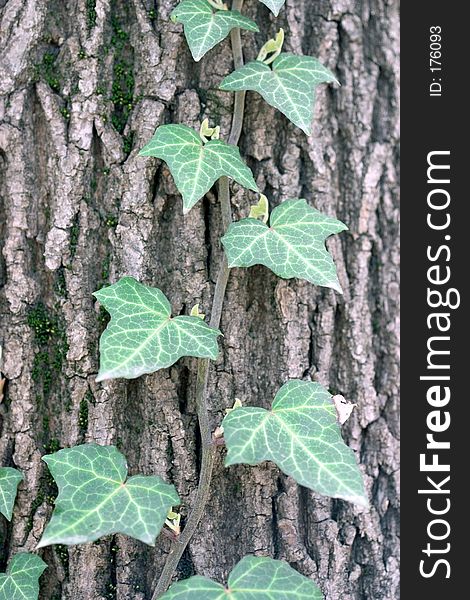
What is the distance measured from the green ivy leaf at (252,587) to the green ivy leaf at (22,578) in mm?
256

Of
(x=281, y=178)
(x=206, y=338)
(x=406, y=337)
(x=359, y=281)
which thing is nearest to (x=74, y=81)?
(x=281, y=178)

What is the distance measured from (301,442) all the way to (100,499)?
12.7 inches

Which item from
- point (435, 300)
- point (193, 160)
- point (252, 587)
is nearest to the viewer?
point (252, 587)

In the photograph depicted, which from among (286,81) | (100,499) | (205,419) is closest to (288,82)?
(286,81)

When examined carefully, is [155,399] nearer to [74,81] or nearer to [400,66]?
[74,81]

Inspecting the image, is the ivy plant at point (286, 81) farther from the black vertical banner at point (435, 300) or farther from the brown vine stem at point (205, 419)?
the black vertical banner at point (435, 300)

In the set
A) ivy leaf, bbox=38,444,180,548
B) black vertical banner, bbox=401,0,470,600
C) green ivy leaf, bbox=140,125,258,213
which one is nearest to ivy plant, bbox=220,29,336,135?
green ivy leaf, bbox=140,125,258,213

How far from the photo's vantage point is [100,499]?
1122 millimetres

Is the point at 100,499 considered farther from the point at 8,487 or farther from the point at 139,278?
the point at 139,278

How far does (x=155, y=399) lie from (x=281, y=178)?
0.48m

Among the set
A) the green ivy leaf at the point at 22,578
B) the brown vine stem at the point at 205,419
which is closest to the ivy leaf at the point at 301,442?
the brown vine stem at the point at 205,419

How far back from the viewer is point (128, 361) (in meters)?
1.12

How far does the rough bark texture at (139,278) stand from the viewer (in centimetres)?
130

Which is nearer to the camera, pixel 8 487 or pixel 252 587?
pixel 252 587
